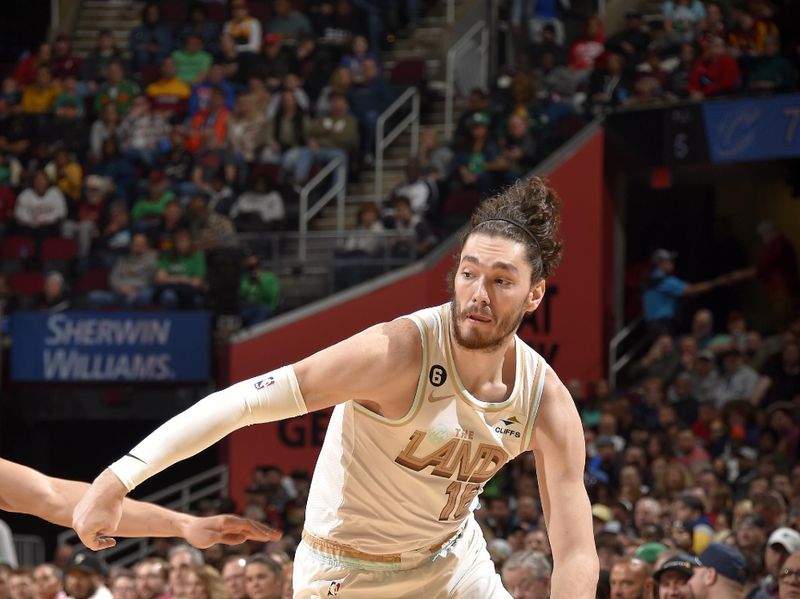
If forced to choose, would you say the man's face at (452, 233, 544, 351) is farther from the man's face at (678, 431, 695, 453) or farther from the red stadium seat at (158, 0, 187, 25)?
the red stadium seat at (158, 0, 187, 25)

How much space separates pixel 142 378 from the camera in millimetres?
15227

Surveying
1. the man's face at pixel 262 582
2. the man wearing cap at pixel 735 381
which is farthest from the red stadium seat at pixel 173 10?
the man's face at pixel 262 582

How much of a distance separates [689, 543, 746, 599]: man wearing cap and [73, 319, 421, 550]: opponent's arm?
3457 mm

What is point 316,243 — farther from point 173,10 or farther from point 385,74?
point 173,10

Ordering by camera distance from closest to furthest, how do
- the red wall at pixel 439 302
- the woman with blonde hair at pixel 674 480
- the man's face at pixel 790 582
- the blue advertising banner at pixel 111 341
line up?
the man's face at pixel 790 582 < the woman with blonde hair at pixel 674 480 < the red wall at pixel 439 302 < the blue advertising banner at pixel 111 341

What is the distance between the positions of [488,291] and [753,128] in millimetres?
10489

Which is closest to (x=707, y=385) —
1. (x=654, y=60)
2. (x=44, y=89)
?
(x=654, y=60)

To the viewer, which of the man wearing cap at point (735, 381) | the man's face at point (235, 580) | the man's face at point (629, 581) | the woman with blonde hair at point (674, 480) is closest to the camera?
the man's face at point (629, 581)

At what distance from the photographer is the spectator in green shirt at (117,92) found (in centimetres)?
1800

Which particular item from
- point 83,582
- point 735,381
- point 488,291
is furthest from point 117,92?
point 488,291

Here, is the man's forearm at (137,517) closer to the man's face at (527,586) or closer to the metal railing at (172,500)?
the man's face at (527,586)

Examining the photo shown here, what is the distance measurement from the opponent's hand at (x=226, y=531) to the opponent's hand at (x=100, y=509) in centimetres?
54

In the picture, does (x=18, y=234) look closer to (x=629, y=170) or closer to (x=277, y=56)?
(x=277, y=56)

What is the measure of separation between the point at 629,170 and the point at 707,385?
3.29 metres
